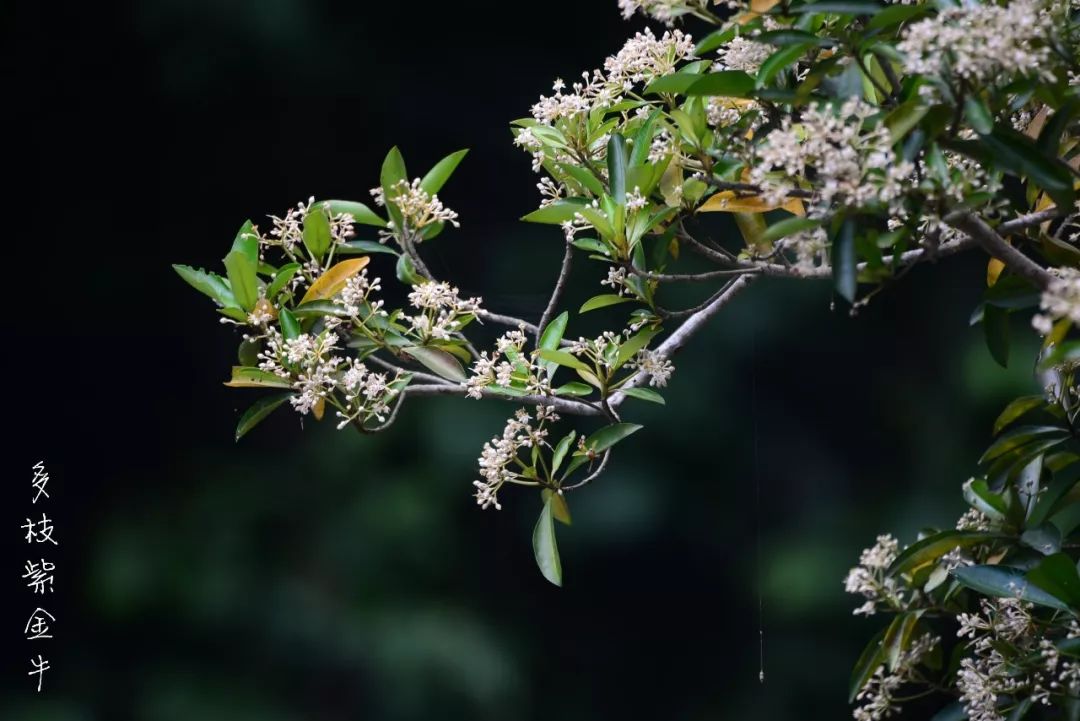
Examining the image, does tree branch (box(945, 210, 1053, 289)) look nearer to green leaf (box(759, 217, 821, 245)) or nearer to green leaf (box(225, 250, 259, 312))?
green leaf (box(759, 217, 821, 245))

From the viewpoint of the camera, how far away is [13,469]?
1.62 m

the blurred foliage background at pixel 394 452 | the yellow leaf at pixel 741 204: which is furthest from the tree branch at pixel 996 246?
the blurred foliage background at pixel 394 452

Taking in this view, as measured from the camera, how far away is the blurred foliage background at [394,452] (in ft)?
5.35

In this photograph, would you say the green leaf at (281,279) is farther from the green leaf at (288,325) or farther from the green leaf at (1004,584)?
the green leaf at (1004,584)

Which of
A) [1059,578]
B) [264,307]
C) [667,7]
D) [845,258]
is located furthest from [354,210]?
[1059,578]

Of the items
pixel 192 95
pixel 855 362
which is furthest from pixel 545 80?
pixel 855 362

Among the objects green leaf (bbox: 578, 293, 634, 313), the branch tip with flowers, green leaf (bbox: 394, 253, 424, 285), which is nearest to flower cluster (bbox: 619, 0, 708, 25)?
the branch tip with flowers

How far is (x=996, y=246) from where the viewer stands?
962 mm

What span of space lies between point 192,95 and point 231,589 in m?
0.77

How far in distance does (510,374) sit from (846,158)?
51cm

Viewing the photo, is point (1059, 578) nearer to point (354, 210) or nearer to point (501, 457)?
point (501, 457)

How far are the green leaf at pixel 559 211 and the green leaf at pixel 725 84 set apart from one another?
0.26m

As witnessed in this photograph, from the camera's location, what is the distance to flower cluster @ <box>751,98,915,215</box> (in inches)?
32.9

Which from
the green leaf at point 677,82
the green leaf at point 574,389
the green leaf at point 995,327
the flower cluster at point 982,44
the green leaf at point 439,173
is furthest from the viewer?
the green leaf at point 439,173
